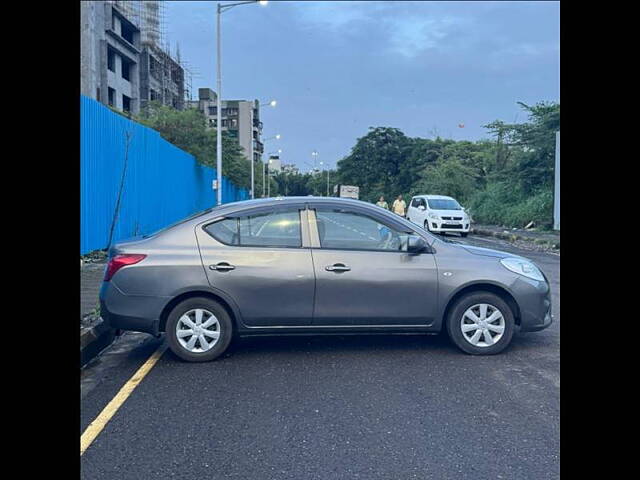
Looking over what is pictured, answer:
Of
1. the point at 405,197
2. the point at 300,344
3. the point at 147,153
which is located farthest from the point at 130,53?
the point at 300,344

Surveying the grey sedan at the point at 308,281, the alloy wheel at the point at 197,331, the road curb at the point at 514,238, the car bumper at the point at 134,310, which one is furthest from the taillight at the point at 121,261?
the road curb at the point at 514,238

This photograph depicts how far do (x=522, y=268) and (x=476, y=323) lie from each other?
742mm

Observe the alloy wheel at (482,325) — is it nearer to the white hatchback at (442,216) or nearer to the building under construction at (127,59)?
the white hatchback at (442,216)

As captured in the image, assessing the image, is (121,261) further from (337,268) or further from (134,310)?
(337,268)

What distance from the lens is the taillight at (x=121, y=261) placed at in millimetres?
5855

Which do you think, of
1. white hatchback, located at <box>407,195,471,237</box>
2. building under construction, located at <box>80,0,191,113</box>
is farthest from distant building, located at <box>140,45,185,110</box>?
white hatchback, located at <box>407,195,471,237</box>

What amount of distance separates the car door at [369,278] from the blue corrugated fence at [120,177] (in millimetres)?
4232

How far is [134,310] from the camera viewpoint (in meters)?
5.82

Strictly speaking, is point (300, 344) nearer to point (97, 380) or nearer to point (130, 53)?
point (97, 380)

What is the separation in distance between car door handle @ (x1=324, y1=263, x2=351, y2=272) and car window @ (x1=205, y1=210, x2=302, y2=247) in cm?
37

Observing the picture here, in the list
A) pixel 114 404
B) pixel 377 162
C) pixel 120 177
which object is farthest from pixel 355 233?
pixel 377 162

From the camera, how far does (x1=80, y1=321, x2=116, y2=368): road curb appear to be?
621 centimetres

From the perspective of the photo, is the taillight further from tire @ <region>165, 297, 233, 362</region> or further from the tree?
the tree
